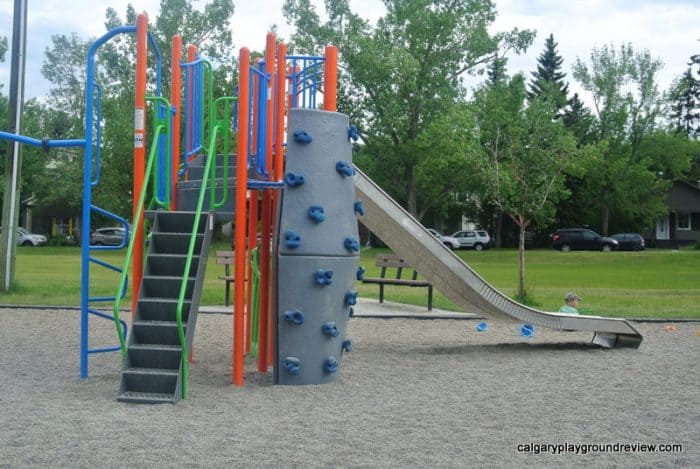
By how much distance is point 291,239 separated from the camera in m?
7.64

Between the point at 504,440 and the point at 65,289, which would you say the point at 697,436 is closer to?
the point at 504,440

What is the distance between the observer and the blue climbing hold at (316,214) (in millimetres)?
7715

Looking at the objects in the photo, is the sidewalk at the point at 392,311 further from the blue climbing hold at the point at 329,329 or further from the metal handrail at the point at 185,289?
the metal handrail at the point at 185,289

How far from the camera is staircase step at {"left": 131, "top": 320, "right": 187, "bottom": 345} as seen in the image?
7348mm

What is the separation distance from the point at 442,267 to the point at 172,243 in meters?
3.22

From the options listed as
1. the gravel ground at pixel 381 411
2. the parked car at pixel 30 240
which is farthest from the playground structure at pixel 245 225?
the parked car at pixel 30 240

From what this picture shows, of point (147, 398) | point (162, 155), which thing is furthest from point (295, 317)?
point (162, 155)

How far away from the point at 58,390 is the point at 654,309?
449 inches

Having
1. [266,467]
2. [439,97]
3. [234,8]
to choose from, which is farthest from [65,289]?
[234,8]

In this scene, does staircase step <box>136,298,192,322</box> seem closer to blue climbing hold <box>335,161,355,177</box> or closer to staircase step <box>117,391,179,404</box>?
staircase step <box>117,391,179,404</box>

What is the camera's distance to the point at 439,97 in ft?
146

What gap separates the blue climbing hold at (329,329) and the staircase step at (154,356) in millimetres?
1342

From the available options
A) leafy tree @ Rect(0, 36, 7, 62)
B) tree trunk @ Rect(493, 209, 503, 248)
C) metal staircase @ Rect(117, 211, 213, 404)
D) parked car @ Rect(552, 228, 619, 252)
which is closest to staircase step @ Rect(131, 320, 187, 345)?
metal staircase @ Rect(117, 211, 213, 404)

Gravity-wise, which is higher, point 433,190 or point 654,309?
point 433,190
